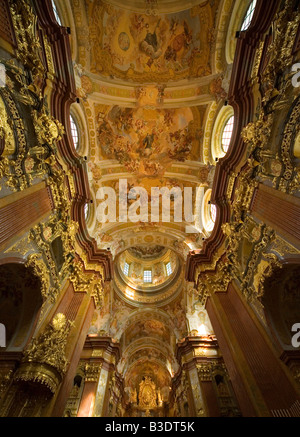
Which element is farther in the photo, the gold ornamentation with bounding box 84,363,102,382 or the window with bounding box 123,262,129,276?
the window with bounding box 123,262,129,276

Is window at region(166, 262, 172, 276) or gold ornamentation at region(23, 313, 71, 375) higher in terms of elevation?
window at region(166, 262, 172, 276)

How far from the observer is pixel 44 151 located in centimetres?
812

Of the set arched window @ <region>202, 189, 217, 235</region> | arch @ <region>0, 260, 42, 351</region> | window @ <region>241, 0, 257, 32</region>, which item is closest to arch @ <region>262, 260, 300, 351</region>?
arched window @ <region>202, 189, 217, 235</region>

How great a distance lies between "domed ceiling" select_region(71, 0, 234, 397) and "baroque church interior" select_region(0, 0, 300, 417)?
0.09 metres

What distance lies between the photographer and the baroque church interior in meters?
6.71

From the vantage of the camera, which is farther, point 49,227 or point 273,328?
point 49,227

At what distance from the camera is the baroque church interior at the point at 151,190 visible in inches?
264

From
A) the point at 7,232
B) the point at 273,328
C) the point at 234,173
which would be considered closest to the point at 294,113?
the point at 234,173

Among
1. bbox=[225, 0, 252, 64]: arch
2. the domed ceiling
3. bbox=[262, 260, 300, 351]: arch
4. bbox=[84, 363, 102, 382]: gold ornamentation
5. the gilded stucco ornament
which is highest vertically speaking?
the domed ceiling

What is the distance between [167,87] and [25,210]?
1159 centimetres

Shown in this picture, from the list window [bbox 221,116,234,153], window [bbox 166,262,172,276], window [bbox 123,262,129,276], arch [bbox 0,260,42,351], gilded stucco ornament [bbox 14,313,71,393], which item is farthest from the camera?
window [bbox 123,262,129,276]

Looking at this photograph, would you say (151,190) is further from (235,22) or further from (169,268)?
(235,22)

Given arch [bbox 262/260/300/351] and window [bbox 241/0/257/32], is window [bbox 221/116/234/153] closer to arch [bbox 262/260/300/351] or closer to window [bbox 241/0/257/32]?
window [bbox 241/0/257/32]
